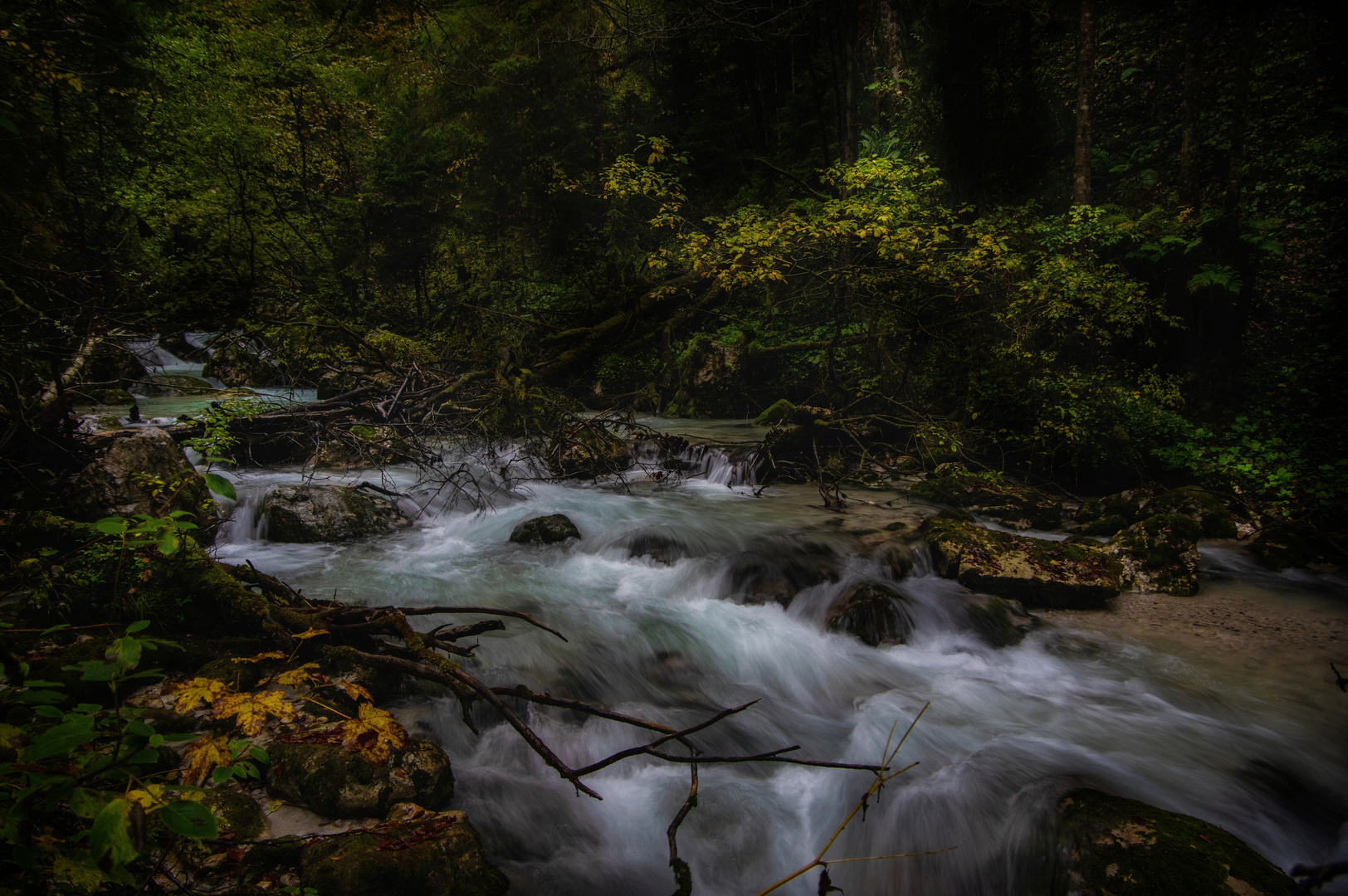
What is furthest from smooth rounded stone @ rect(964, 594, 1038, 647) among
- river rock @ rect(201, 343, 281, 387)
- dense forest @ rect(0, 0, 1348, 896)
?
river rock @ rect(201, 343, 281, 387)

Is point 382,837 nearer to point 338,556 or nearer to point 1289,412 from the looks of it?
point 338,556

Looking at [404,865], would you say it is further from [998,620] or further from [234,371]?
[234,371]

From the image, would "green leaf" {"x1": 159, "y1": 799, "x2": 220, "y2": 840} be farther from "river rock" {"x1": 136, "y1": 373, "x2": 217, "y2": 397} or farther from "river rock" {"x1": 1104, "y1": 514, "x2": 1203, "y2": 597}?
"river rock" {"x1": 136, "y1": 373, "x2": 217, "y2": 397}

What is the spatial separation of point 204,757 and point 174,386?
12.0m

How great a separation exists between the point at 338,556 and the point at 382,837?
14.3 feet

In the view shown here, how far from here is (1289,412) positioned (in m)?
7.08

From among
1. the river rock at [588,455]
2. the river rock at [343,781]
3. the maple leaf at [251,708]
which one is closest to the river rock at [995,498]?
the river rock at [588,455]

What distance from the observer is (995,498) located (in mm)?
7797

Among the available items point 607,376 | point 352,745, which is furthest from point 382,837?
point 607,376

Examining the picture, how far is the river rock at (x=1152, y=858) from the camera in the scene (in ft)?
7.43

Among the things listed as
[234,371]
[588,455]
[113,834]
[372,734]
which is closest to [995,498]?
[588,455]

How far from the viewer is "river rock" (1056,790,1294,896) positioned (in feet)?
7.43

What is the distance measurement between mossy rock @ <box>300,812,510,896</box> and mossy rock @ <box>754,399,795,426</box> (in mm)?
7982

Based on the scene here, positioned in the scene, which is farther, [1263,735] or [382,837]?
[1263,735]
